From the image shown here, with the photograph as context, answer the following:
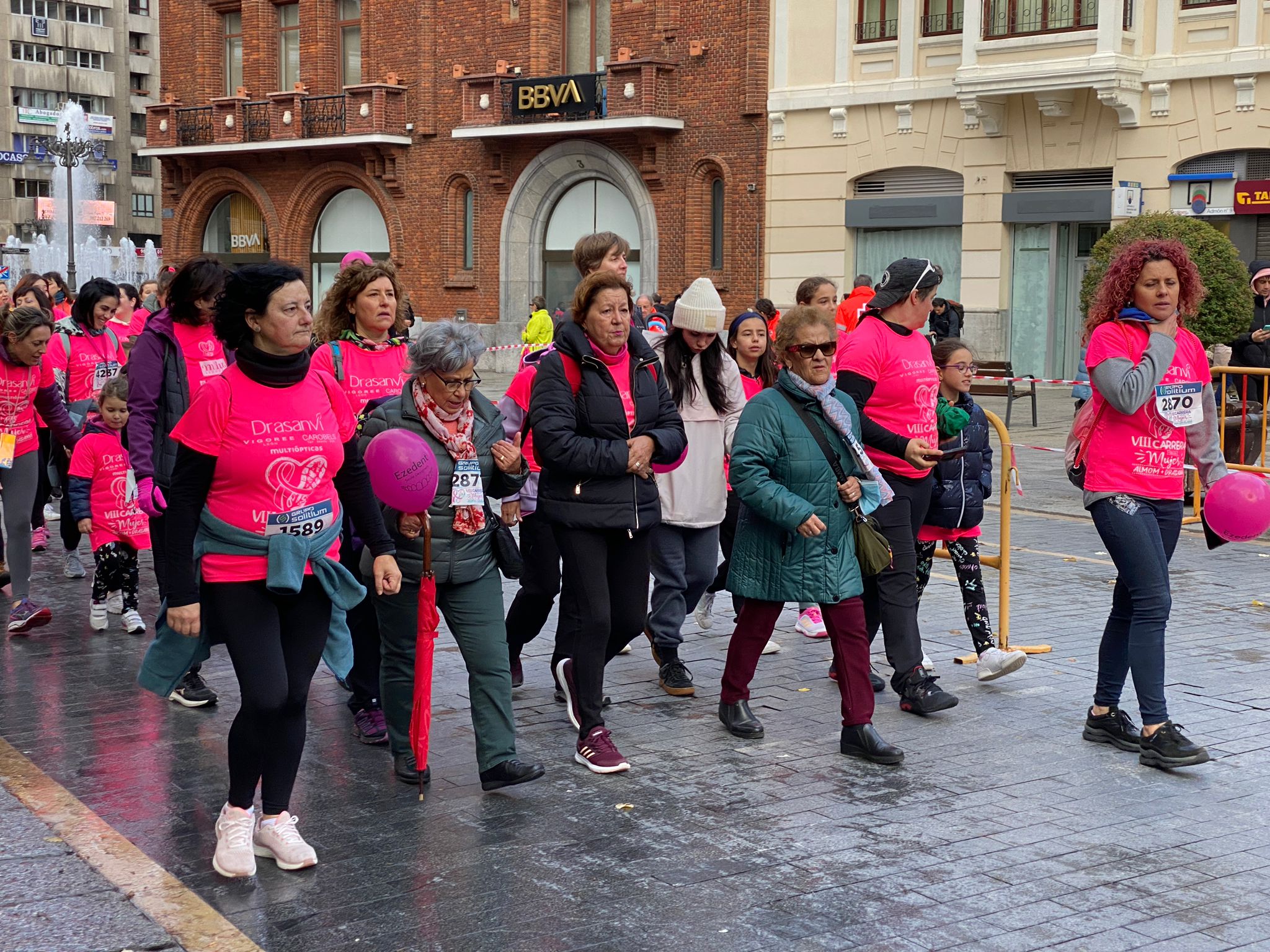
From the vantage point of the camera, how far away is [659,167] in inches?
1174

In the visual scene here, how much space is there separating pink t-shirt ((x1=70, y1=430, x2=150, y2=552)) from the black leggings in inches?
160

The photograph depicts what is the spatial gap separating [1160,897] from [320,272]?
35.1m

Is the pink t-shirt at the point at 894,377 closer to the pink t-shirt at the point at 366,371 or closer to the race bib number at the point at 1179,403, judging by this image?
the race bib number at the point at 1179,403

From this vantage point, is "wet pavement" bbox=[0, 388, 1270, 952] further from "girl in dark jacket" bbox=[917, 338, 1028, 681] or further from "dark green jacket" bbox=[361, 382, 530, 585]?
"dark green jacket" bbox=[361, 382, 530, 585]

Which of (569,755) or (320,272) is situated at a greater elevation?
(320,272)

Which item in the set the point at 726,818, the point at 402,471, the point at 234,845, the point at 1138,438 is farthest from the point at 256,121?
the point at 234,845

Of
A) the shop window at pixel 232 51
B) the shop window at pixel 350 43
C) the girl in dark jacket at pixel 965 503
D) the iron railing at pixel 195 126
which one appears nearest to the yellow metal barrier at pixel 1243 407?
the girl in dark jacket at pixel 965 503

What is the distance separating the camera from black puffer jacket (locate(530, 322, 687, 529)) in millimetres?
5781

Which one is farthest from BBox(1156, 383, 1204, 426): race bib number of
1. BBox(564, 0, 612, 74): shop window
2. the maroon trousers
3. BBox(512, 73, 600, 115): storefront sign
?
BBox(564, 0, 612, 74): shop window

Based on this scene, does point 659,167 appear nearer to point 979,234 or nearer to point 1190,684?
point 979,234

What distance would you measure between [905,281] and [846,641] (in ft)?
5.20

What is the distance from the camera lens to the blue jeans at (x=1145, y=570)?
236 inches

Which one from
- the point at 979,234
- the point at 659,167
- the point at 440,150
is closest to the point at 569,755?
the point at 979,234

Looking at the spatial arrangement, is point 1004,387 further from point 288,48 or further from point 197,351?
point 288,48
